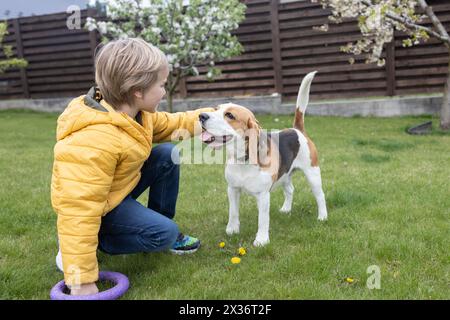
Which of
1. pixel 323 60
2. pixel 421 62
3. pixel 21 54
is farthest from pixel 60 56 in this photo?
pixel 421 62

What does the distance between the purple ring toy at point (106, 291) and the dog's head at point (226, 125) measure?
994mm

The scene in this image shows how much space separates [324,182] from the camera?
499cm

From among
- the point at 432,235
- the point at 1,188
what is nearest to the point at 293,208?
the point at 432,235

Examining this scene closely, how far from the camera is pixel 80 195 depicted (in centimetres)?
235

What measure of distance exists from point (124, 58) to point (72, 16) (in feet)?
33.6

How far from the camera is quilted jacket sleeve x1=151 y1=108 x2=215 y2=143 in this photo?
3180mm

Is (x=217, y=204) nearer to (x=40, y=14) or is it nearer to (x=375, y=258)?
(x=375, y=258)

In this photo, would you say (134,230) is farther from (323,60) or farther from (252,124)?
(323,60)

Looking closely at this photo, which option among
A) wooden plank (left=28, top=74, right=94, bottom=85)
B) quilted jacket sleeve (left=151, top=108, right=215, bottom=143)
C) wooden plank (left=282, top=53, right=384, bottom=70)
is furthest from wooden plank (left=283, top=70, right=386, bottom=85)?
quilted jacket sleeve (left=151, top=108, right=215, bottom=143)

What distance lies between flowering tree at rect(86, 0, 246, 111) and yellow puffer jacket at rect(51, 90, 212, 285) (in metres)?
6.44

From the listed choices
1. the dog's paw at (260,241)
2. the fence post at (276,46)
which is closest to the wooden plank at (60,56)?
the fence post at (276,46)

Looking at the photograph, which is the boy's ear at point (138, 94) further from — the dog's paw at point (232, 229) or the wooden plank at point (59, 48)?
the wooden plank at point (59, 48)

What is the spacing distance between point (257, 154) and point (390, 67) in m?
7.87

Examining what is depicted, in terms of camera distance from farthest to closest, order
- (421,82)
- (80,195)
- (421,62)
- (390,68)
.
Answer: (390,68) → (421,82) → (421,62) → (80,195)
